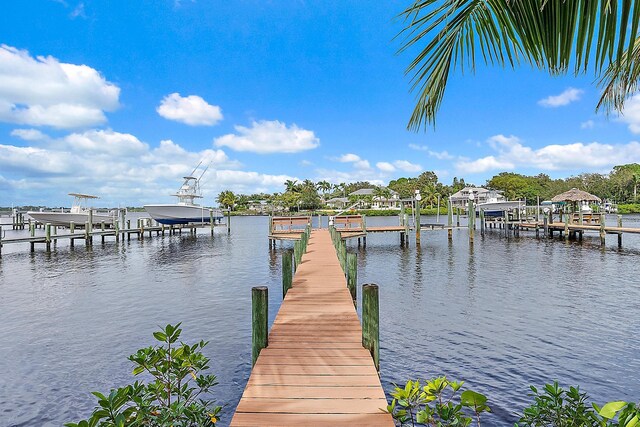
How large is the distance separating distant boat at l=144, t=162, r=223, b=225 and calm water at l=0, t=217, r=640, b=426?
66.0 ft

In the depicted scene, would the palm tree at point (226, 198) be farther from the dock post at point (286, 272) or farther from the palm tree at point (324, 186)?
the dock post at point (286, 272)

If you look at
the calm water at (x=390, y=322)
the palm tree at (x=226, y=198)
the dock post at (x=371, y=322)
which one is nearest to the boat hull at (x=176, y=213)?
the calm water at (x=390, y=322)

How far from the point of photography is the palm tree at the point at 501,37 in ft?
5.14

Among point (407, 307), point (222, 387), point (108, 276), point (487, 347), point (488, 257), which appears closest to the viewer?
point (222, 387)

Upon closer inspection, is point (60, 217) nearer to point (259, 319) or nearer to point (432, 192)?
point (259, 319)

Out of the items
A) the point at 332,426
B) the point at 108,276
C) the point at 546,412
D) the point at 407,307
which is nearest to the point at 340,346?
the point at 332,426

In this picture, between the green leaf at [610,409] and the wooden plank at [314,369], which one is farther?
the wooden plank at [314,369]

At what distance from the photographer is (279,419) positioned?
390 cm

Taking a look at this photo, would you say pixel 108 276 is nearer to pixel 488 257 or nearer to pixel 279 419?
pixel 279 419

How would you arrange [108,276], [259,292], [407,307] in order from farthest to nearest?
1. [108,276]
2. [407,307]
3. [259,292]

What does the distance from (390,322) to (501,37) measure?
32.8 feet

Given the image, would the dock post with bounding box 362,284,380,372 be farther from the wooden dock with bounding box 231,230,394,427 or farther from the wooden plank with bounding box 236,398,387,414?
the wooden plank with bounding box 236,398,387,414

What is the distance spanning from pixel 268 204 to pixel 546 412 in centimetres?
13438

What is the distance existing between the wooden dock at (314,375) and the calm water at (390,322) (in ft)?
6.03
